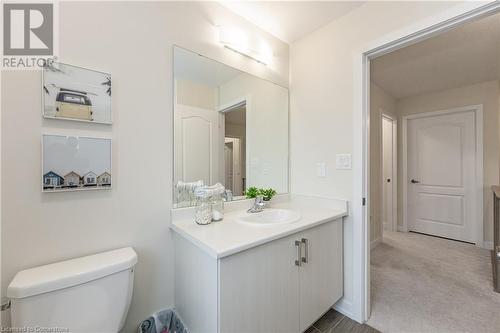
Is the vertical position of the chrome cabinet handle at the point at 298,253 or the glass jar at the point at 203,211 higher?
the glass jar at the point at 203,211

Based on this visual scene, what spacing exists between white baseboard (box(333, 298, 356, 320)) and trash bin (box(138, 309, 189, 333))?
1.19 metres

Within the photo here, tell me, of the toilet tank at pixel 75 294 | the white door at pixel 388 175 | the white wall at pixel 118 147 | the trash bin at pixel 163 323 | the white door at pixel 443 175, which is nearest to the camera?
the toilet tank at pixel 75 294

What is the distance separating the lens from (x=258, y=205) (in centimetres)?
175

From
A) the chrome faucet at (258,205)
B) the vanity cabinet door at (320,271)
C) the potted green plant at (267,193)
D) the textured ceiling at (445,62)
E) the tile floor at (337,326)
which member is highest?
the textured ceiling at (445,62)

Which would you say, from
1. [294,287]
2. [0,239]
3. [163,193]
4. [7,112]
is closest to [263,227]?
[294,287]

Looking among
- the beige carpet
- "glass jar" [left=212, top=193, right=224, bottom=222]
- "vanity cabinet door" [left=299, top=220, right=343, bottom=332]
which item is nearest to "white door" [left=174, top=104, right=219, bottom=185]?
"glass jar" [left=212, top=193, right=224, bottom=222]

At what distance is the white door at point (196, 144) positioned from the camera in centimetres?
145

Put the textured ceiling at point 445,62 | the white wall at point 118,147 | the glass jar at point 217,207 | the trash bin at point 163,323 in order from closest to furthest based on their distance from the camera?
the white wall at point 118,147 < the trash bin at point 163,323 < the glass jar at point 217,207 < the textured ceiling at point 445,62

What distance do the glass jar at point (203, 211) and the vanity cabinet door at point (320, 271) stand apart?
60 cm

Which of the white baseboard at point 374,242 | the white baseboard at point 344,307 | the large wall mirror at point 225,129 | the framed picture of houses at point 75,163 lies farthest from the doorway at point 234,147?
the white baseboard at point 374,242

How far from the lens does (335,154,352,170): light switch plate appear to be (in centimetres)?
168

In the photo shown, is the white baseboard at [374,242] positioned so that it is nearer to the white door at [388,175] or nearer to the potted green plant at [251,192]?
the white door at [388,175]

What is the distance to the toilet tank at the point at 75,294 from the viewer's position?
0.83 meters

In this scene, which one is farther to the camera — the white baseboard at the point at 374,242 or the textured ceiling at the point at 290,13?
the white baseboard at the point at 374,242
